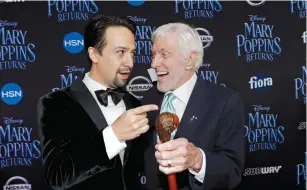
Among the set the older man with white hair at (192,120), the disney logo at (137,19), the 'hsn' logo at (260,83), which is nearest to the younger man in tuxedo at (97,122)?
the older man with white hair at (192,120)

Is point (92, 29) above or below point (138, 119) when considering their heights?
above

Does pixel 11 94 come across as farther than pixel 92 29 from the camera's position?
Yes

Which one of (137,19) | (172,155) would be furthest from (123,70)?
(137,19)

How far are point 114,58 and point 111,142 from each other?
0.65m

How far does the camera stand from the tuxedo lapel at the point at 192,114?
1.64m

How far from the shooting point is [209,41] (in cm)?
409

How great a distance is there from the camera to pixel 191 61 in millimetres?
1928

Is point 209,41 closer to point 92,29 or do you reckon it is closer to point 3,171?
point 92,29

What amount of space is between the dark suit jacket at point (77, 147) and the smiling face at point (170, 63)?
41 centimetres

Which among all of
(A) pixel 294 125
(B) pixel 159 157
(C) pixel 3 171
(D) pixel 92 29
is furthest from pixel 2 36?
(A) pixel 294 125

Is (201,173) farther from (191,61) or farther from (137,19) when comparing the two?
(137,19)

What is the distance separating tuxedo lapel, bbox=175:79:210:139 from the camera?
1644 millimetres

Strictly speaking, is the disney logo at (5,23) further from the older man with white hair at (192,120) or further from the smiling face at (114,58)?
the older man with white hair at (192,120)

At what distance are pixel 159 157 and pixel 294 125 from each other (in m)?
3.82
